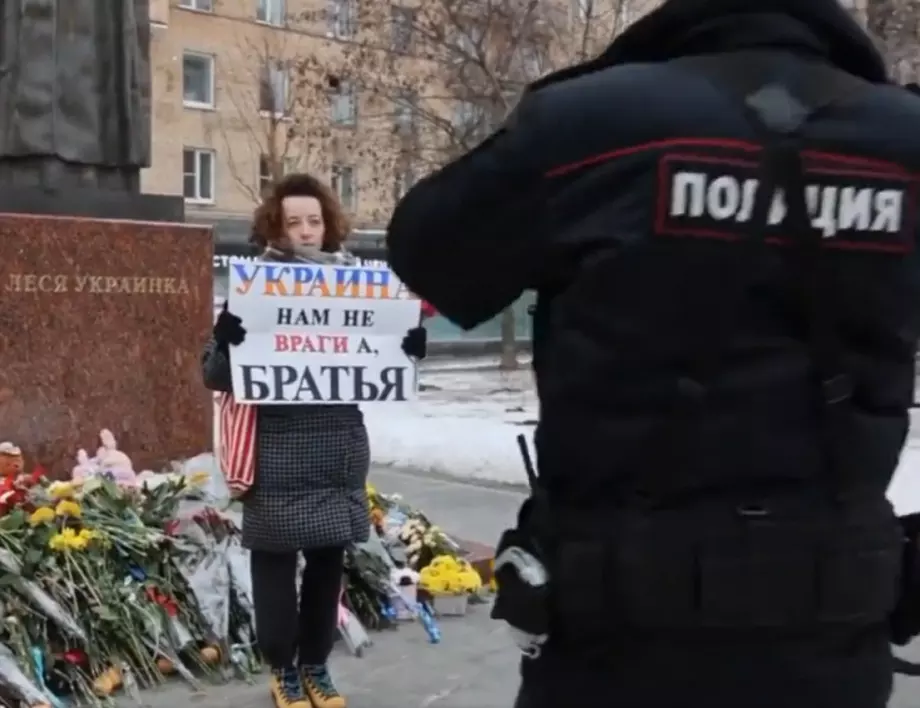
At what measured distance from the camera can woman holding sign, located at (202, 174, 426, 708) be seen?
14.0 ft

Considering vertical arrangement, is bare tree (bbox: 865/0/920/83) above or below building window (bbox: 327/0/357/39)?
below

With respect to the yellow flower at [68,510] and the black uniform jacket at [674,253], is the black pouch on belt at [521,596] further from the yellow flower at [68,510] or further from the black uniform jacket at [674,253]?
the yellow flower at [68,510]

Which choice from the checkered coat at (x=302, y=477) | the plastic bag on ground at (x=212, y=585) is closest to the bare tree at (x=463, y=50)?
the plastic bag on ground at (x=212, y=585)

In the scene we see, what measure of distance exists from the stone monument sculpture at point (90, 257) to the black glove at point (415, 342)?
161cm

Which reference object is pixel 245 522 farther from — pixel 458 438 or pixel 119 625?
pixel 458 438

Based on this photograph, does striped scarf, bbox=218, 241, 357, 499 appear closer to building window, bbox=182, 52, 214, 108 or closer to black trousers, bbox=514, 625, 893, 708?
black trousers, bbox=514, 625, 893, 708

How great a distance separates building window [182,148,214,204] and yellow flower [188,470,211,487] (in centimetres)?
3076

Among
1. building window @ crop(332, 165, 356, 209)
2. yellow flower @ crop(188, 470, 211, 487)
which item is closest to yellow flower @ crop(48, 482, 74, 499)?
yellow flower @ crop(188, 470, 211, 487)

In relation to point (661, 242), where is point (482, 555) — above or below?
below

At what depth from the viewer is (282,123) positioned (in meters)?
33.5

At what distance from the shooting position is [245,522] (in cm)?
430

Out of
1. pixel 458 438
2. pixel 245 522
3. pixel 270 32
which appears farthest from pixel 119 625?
pixel 270 32

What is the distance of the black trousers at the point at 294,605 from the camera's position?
4281 millimetres

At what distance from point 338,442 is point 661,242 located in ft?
8.84
